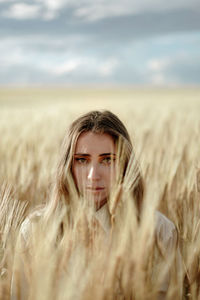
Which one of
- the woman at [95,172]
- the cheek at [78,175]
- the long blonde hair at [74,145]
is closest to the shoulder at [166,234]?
the woman at [95,172]

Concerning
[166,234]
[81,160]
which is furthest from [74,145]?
[166,234]

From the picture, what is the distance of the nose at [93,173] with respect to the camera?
1057 millimetres

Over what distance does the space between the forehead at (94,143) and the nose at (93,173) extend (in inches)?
1.9

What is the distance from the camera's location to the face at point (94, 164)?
1.07 metres

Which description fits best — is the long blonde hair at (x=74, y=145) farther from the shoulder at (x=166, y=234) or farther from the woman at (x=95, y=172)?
the shoulder at (x=166, y=234)

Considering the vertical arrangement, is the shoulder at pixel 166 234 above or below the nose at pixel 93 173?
below

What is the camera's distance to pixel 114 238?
0.80m

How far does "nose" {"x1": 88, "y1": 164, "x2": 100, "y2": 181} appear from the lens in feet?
3.47

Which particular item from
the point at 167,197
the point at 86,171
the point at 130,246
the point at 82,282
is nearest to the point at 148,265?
the point at 130,246

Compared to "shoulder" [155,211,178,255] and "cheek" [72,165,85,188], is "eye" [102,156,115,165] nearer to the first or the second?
"cheek" [72,165,85,188]

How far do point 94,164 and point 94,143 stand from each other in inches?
2.7

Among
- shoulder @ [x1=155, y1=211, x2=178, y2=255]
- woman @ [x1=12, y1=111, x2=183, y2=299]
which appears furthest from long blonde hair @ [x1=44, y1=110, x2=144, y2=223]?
shoulder @ [x1=155, y1=211, x2=178, y2=255]

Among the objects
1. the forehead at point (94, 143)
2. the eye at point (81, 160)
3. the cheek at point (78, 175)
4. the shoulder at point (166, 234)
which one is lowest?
the shoulder at point (166, 234)

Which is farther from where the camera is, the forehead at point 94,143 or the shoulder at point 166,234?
the forehead at point 94,143
